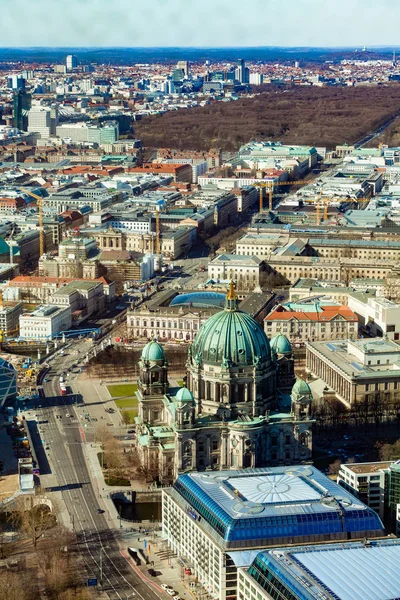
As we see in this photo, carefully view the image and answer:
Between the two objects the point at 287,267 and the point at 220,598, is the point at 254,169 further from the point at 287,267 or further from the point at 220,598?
the point at 220,598

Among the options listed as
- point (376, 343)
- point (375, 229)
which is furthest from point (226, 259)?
point (376, 343)

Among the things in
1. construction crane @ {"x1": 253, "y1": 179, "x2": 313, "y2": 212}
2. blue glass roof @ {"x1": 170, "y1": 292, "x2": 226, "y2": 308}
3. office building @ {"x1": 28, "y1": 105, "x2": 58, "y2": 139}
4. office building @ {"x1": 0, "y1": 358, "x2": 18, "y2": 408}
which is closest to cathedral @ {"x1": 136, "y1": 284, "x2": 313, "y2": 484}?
office building @ {"x1": 0, "y1": 358, "x2": 18, "y2": 408}

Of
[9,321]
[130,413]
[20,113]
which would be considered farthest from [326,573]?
[20,113]

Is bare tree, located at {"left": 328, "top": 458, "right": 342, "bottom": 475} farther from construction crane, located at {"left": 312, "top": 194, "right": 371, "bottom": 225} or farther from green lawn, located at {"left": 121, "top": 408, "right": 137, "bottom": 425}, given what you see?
A: construction crane, located at {"left": 312, "top": 194, "right": 371, "bottom": 225}

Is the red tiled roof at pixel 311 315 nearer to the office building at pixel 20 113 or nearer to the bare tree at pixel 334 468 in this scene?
the bare tree at pixel 334 468

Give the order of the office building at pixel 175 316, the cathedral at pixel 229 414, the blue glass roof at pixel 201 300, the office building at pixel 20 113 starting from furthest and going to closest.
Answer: the office building at pixel 20 113
the blue glass roof at pixel 201 300
the office building at pixel 175 316
the cathedral at pixel 229 414

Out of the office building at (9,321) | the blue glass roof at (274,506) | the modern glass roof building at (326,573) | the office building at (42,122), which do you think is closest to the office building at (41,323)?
the office building at (9,321)
